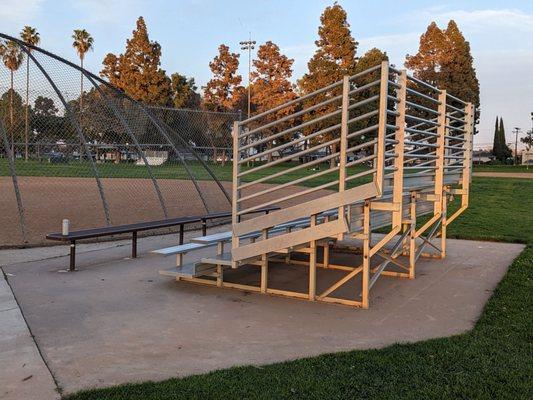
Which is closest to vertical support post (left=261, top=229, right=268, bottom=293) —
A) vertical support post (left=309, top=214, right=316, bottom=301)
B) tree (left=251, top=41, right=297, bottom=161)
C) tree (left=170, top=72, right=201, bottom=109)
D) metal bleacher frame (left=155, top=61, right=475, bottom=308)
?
metal bleacher frame (left=155, top=61, right=475, bottom=308)

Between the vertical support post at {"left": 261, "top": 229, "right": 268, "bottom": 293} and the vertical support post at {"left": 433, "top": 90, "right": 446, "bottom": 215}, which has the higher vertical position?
the vertical support post at {"left": 433, "top": 90, "right": 446, "bottom": 215}

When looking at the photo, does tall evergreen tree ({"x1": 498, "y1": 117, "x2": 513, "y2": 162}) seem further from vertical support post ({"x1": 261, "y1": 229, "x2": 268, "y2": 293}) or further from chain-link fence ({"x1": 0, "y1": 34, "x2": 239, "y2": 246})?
vertical support post ({"x1": 261, "y1": 229, "x2": 268, "y2": 293})

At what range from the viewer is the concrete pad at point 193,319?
13.6 feet

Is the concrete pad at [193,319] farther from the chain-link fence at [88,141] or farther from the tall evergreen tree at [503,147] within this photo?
the tall evergreen tree at [503,147]

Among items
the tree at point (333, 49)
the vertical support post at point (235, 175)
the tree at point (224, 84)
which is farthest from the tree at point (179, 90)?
the vertical support post at point (235, 175)

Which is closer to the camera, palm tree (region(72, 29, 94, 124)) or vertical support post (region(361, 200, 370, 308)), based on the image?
vertical support post (region(361, 200, 370, 308))

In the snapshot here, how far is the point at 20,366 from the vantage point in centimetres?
396

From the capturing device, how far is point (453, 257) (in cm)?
902

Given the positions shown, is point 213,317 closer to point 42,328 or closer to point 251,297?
point 251,297

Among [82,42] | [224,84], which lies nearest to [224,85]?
[224,84]

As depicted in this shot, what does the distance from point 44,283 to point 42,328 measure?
194 cm

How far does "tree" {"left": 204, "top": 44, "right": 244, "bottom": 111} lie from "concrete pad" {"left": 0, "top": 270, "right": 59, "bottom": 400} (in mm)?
55107

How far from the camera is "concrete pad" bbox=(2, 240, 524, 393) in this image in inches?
164

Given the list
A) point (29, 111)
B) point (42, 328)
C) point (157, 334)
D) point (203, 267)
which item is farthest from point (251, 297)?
point (29, 111)
